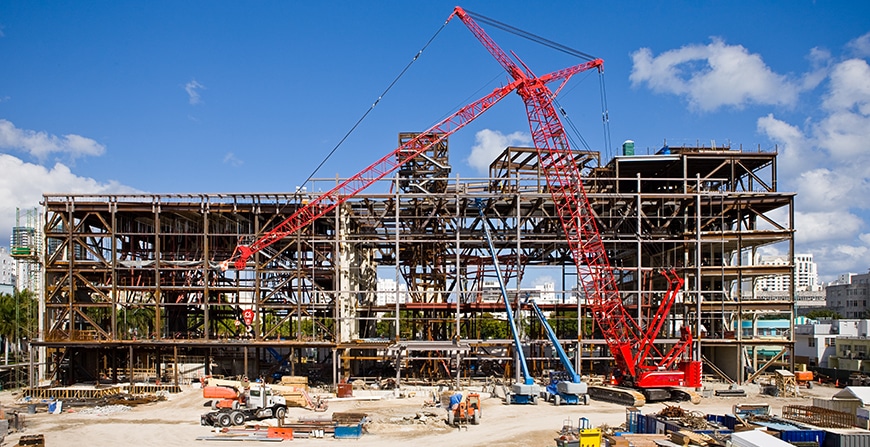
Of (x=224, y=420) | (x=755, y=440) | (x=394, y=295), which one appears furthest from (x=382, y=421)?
(x=394, y=295)

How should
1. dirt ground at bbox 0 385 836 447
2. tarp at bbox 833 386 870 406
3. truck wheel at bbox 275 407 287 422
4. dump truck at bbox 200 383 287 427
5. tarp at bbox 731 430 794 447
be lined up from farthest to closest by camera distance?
1. truck wheel at bbox 275 407 287 422
2. dump truck at bbox 200 383 287 427
3. tarp at bbox 833 386 870 406
4. dirt ground at bbox 0 385 836 447
5. tarp at bbox 731 430 794 447

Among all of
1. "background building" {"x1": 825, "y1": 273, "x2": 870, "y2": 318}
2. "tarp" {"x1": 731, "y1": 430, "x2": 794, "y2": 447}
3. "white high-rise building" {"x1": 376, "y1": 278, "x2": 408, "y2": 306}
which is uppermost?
"white high-rise building" {"x1": 376, "y1": 278, "x2": 408, "y2": 306}

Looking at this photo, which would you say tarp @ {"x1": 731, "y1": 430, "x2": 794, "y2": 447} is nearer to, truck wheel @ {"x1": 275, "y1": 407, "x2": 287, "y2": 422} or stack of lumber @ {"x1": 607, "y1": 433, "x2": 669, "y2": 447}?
stack of lumber @ {"x1": 607, "y1": 433, "x2": 669, "y2": 447}

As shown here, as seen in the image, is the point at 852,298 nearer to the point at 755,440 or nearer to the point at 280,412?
the point at 755,440

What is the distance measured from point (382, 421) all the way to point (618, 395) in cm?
1705

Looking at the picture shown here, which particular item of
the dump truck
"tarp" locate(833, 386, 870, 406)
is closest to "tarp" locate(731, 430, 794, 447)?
"tarp" locate(833, 386, 870, 406)

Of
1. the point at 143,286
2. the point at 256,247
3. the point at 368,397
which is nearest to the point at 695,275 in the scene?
the point at 368,397

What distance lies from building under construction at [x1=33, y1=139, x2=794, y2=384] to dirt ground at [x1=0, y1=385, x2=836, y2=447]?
689 cm

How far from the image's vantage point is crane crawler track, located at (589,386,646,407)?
45844mm

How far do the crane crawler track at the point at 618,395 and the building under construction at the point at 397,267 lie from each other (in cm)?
550

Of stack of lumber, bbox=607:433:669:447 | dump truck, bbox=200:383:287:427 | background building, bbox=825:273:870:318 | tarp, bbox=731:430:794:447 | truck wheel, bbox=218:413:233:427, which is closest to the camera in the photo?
tarp, bbox=731:430:794:447

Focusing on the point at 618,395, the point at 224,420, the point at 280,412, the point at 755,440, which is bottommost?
the point at 618,395

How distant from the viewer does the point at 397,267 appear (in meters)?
55.1

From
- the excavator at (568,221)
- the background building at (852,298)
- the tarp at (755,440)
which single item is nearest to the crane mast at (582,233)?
the excavator at (568,221)
